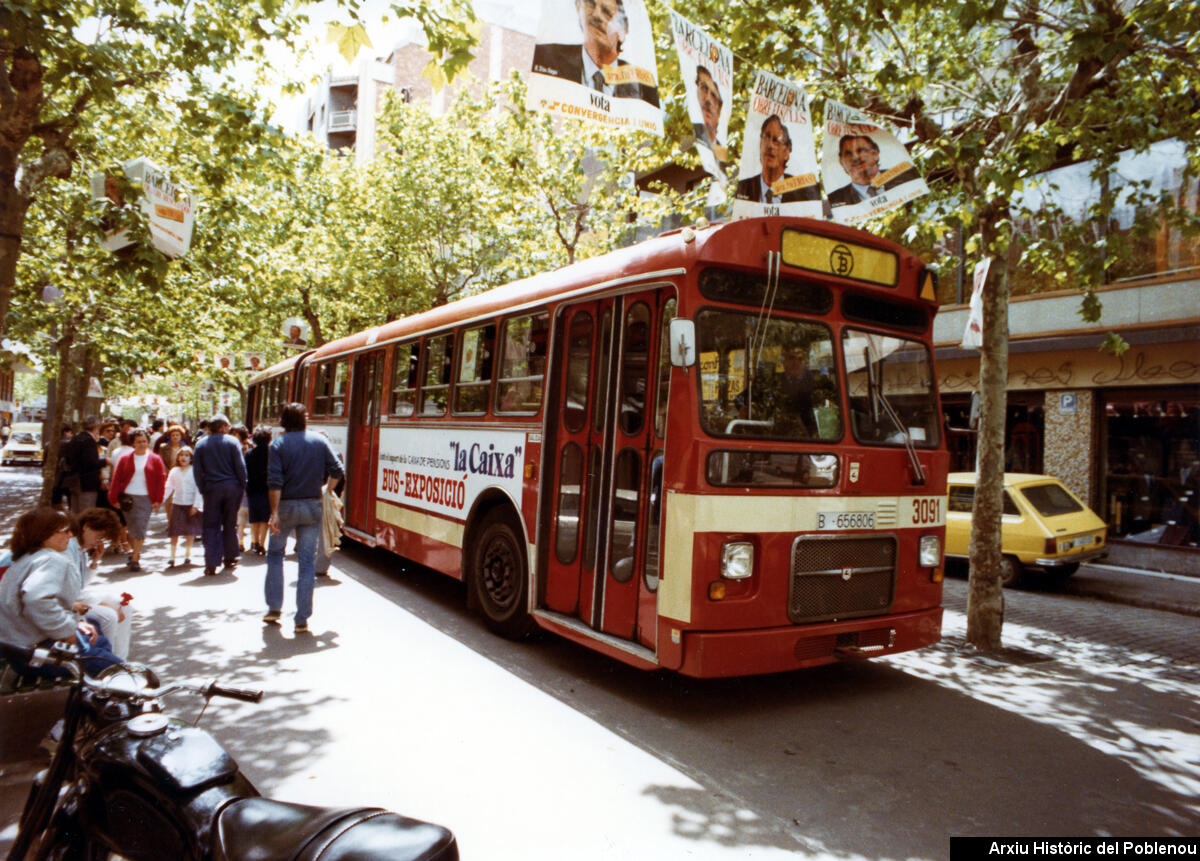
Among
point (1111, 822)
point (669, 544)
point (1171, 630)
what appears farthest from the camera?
point (1171, 630)

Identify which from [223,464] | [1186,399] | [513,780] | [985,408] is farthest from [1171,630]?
[223,464]

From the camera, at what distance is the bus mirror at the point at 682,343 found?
4848 millimetres

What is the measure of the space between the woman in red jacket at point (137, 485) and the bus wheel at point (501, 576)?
5.26 metres

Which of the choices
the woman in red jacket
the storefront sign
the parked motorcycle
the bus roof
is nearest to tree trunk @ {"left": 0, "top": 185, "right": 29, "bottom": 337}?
the bus roof

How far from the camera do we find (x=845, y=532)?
216 inches

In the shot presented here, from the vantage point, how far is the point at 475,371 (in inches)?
312

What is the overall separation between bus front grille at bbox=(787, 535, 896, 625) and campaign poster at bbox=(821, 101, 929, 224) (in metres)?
3.15

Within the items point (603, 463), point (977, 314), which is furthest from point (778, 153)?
A: point (977, 314)

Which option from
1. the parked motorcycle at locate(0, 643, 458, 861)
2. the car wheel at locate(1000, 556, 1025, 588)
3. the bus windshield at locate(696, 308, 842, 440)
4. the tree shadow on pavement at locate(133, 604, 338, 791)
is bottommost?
the tree shadow on pavement at locate(133, 604, 338, 791)

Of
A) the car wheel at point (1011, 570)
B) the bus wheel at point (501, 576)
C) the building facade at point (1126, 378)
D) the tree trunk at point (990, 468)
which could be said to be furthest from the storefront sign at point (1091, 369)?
the bus wheel at point (501, 576)

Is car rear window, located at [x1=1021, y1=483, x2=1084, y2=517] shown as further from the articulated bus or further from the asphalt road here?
the articulated bus

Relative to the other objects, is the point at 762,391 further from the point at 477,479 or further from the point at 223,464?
the point at 223,464

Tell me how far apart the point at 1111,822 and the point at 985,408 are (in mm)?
4523

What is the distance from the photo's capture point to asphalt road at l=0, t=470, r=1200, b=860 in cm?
390
